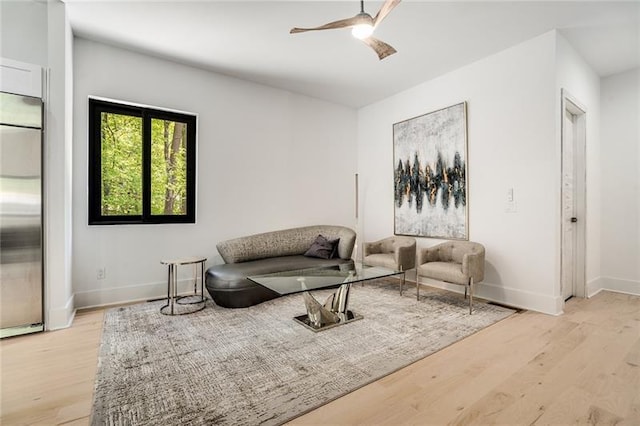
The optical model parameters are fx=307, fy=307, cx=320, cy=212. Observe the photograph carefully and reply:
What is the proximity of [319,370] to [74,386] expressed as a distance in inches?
62.9

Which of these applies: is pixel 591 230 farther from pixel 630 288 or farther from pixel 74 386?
pixel 74 386

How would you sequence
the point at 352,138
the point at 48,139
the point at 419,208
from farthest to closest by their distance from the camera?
the point at 352,138
the point at 419,208
the point at 48,139

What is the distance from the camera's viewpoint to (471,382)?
202cm

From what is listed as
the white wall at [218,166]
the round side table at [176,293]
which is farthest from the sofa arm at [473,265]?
the round side table at [176,293]

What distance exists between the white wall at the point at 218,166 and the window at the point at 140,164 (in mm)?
105

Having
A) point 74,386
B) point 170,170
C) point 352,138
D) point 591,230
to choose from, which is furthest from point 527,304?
point 170,170

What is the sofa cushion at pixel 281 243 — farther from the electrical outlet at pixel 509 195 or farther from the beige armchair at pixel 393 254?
the electrical outlet at pixel 509 195

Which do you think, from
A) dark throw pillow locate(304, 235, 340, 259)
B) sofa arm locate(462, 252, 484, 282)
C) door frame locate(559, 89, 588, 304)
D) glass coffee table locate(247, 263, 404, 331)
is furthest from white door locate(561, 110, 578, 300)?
dark throw pillow locate(304, 235, 340, 259)

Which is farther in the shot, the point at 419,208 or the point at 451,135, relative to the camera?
the point at 419,208

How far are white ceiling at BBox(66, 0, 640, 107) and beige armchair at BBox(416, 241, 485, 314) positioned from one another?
8.13 feet

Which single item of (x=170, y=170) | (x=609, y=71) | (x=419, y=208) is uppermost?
(x=609, y=71)

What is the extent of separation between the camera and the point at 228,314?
10.9 feet

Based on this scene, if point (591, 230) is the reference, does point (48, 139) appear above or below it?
above

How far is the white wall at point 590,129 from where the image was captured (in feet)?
11.8
